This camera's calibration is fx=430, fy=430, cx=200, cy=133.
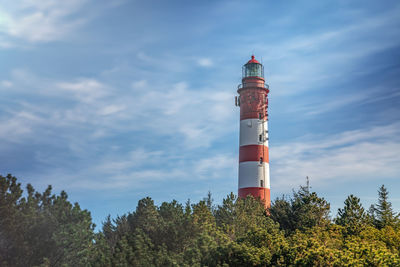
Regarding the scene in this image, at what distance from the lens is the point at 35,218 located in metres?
31.9

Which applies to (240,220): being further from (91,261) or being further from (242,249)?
(91,261)

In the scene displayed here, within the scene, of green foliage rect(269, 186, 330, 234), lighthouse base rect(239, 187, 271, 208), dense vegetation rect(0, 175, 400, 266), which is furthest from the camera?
lighthouse base rect(239, 187, 271, 208)

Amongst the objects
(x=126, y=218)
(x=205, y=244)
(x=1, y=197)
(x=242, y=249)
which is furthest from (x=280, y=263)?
(x=126, y=218)

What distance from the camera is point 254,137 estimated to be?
55.8 meters

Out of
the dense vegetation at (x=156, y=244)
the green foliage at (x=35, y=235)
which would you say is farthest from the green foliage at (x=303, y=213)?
the green foliage at (x=35, y=235)

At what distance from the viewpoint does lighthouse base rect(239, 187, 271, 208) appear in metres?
54.6

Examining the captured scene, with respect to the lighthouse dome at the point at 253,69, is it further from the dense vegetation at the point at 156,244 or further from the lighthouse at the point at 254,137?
the dense vegetation at the point at 156,244

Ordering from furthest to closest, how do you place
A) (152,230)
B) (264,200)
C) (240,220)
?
(264,200) < (240,220) < (152,230)

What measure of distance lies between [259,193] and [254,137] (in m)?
7.21

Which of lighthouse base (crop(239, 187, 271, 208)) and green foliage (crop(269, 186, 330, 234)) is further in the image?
lighthouse base (crop(239, 187, 271, 208))

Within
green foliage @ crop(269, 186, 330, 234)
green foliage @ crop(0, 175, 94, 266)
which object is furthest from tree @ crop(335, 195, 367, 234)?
green foliage @ crop(0, 175, 94, 266)

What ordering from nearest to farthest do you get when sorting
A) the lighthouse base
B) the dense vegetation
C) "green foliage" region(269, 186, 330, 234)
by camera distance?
the dense vegetation
"green foliage" region(269, 186, 330, 234)
the lighthouse base

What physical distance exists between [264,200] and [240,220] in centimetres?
1186

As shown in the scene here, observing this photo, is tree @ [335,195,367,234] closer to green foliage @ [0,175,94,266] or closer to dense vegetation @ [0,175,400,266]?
dense vegetation @ [0,175,400,266]
